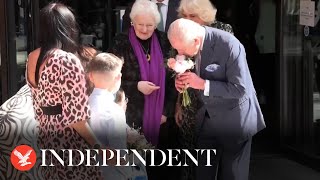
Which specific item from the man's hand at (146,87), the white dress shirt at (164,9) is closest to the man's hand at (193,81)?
the man's hand at (146,87)

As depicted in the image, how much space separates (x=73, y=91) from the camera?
2863 millimetres

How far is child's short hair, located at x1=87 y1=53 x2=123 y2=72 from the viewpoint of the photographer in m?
2.94

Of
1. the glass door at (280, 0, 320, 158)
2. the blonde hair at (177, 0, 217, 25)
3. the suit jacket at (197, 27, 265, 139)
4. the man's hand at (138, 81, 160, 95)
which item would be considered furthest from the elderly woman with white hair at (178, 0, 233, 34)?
the glass door at (280, 0, 320, 158)

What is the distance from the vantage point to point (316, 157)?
4.54 m

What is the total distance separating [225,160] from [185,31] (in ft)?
2.63

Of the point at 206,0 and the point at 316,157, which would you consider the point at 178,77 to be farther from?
the point at 316,157

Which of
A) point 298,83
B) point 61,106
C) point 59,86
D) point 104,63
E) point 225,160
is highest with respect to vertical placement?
point 104,63

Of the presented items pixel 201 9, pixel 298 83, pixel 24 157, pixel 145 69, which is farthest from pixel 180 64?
pixel 298 83

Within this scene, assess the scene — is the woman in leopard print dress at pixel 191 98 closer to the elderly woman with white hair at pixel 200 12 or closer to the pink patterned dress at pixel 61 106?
the elderly woman with white hair at pixel 200 12

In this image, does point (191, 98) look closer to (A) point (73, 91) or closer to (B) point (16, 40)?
(A) point (73, 91)

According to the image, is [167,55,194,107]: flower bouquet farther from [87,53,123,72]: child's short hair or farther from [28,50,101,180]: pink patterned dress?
[28,50,101,180]: pink patterned dress

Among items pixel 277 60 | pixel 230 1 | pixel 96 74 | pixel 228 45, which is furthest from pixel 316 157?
pixel 96 74

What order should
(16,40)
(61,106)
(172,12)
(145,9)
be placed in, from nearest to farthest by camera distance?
(61,106)
(145,9)
(172,12)
(16,40)

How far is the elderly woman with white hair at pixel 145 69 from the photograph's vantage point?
3.01 meters
